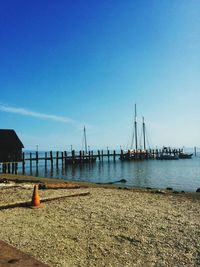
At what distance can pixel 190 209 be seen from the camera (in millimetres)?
11477

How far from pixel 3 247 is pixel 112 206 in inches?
258

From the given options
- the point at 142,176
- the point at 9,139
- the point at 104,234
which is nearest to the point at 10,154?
the point at 9,139

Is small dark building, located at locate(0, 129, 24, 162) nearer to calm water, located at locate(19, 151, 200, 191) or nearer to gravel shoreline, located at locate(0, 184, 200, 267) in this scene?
calm water, located at locate(19, 151, 200, 191)

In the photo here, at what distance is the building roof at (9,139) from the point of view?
142 feet

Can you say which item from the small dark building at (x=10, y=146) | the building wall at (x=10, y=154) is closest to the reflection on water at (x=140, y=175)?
the building wall at (x=10, y=154)

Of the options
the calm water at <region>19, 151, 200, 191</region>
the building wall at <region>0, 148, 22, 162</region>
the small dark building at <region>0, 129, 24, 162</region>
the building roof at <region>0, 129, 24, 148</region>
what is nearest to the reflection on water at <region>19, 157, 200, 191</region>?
the calm water at <region>19, 151, 200, 191</region>

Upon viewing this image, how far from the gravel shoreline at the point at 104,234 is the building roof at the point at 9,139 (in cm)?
3420

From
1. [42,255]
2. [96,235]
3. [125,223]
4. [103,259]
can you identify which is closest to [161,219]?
[125,223]

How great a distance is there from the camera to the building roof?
43406 millimetres

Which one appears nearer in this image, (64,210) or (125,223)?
(125,223)

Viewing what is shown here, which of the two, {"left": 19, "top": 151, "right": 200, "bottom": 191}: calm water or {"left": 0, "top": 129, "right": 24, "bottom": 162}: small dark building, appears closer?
{"left": 19, "top": 151, "right": 200, "bottom": 191}: calm water

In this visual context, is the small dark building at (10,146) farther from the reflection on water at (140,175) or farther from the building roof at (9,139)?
the reflection on water at (140,175)

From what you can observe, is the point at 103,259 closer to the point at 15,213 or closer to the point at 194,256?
the point at 194,256

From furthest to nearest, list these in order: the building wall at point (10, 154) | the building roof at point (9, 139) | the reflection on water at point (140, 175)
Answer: the building wall at point (10, 154), the building roof at point (9, 139), the reflection on water at point (140, 175)
